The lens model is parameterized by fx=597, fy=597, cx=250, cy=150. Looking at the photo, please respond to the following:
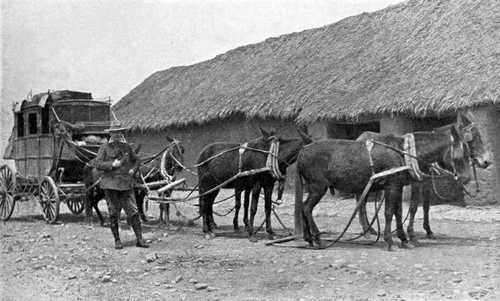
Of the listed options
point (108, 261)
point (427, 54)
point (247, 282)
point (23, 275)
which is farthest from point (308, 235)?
point (427, 54)

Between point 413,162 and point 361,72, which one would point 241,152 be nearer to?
point 413,162

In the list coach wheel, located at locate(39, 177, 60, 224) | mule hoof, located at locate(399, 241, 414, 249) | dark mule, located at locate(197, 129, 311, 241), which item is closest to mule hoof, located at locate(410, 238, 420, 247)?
mule hoof, located at locate(399, 241, 414, 249)

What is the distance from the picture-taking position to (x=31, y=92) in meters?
12.7

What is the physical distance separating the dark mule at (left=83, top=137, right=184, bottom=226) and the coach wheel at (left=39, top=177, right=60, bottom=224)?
2.06 feet

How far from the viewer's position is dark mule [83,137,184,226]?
429 inches

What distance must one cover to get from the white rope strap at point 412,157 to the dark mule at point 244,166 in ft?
5.13

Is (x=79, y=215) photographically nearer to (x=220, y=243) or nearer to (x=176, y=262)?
(x=220, y=243)

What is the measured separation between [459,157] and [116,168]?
4.71m

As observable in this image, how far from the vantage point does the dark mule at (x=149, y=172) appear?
1090 centimetres

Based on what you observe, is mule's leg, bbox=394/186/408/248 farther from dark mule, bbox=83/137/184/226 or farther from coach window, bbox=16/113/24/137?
coach window, bbox=16/113/24/137

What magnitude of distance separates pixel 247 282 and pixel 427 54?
9.25 meters

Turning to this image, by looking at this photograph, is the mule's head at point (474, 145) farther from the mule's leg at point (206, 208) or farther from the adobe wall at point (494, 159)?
the mule's leg at point (206, 208)

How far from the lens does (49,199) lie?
11.6 metres

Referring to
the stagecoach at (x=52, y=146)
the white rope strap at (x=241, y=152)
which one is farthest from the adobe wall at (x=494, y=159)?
the stagecoach at (x=52, y=146)
